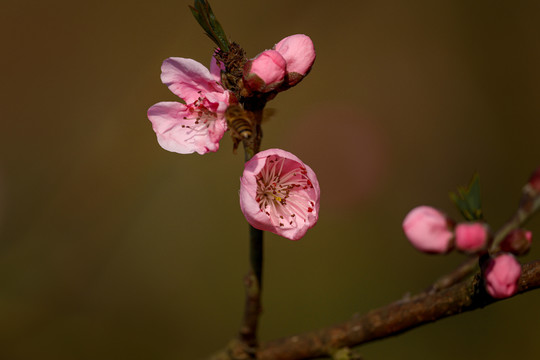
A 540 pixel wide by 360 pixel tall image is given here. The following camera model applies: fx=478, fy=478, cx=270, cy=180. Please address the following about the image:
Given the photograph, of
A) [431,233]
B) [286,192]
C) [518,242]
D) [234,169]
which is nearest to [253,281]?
[286,192]

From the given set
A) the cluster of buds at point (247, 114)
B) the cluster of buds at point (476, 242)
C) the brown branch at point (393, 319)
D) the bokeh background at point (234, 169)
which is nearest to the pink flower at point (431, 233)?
the cluster of buds at point (476, 242)

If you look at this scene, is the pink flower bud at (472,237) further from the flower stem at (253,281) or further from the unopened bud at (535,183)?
the flower stem at (253,281)

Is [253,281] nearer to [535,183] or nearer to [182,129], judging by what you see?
[182,129]

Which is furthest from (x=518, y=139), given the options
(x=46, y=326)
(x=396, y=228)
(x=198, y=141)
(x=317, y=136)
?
(x=46, y=326)

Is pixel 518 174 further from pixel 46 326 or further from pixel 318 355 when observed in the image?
pixel 46 326

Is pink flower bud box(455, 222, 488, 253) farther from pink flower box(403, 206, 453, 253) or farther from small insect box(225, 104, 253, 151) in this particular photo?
small insect box(225, 104, 253, 151)

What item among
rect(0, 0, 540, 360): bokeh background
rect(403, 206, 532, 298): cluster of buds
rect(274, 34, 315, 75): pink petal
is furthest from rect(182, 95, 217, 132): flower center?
rect(0, 0, 540, 360): bokeh background
